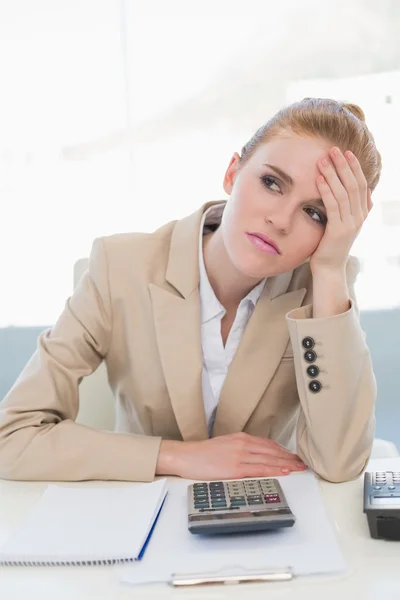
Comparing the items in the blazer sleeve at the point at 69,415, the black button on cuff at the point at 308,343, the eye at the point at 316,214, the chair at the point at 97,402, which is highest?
the eye at the point at 316,214

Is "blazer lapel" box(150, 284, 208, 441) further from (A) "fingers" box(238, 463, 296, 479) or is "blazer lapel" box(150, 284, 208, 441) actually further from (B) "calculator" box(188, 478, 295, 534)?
(B) "calculator" box(188, 478, 295, 534)

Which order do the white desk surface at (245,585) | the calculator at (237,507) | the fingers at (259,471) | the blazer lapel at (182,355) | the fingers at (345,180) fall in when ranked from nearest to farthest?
the white desk surface at (245,585) < the calculator at (237,507) < the fingers at (259,471) < the fingers at (345,180) < the blazer lapel at (182,355)

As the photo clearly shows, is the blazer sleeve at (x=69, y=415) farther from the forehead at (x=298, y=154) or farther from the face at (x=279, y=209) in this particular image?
the forehead at (x=298, y=154)

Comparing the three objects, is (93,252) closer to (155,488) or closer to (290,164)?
(290,164)

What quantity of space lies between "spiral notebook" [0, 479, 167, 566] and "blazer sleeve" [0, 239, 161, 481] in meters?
0.06

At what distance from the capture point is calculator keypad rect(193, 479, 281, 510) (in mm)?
774

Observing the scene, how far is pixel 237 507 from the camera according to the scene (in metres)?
0.76

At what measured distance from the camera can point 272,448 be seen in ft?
3.50

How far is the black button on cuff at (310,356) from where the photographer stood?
105 cm

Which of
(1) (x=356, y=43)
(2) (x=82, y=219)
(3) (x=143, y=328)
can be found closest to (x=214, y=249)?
(3) (x=143, y=328)

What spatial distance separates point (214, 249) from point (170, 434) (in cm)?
39

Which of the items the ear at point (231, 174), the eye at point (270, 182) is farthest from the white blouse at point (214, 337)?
the eye at point (270, 182)

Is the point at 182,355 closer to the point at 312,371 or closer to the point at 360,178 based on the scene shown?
the point at 312,371

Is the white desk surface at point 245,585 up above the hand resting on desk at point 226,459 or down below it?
above
